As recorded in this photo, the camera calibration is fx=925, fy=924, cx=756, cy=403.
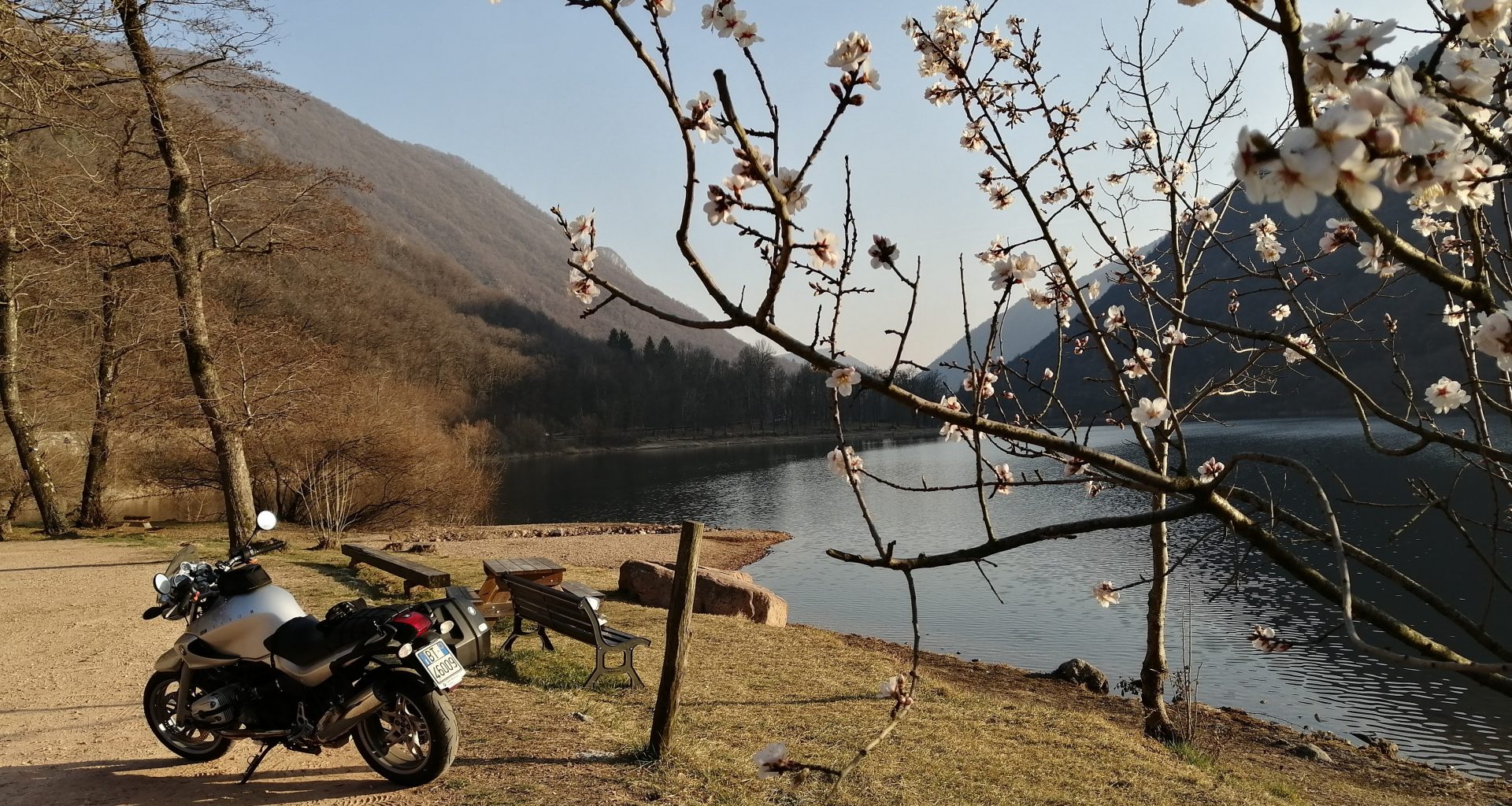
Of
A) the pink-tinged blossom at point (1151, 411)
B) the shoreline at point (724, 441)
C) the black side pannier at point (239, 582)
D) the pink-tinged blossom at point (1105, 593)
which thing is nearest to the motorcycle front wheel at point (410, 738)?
the black side pannier at point (239, 582)

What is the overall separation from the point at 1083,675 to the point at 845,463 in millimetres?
8874

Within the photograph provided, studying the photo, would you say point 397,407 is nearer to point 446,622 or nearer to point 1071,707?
point 1071,707

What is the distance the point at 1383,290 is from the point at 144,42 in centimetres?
1421

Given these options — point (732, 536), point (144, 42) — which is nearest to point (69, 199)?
point (144, 42)

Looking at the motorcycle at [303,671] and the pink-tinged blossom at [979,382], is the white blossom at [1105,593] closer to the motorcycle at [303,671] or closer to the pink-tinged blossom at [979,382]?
the pink-tinged blossom at [979,382]

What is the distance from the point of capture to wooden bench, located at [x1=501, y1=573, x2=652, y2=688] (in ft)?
22.5

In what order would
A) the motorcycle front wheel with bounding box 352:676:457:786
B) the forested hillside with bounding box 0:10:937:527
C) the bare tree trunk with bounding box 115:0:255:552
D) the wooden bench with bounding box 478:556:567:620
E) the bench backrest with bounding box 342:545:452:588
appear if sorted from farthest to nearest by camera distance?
the bare tree trunk with bounding box 115:0:255:552, the forested hillside with bounding box 0:10:937:527, the bench backrest with bounding box 342:545:452:588, the wooden bench with bounding box 478:556:567:620, the motorcycle front wheel with bounding box 352:676:457:786

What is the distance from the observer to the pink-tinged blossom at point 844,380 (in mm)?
2029

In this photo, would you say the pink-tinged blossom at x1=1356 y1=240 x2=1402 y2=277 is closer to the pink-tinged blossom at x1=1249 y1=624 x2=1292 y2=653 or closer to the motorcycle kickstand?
the pink-tinged blossom at x1=1249 y1=624 x2=1292 y2=653

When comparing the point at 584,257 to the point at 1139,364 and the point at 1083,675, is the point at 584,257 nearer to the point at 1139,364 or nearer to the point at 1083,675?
the point at 1139,364

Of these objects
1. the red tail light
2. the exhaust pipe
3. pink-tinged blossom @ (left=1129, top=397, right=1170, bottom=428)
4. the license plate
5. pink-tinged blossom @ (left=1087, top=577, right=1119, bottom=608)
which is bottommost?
the exhaust pipe

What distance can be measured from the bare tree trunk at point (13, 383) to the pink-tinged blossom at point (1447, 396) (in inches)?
665

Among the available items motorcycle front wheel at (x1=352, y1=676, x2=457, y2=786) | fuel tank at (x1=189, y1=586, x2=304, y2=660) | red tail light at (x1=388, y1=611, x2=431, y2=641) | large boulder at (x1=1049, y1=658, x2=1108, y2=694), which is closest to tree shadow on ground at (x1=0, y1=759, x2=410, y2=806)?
motorcycle front wheel at (x1=352, y1=676, x2=457, y2=786)

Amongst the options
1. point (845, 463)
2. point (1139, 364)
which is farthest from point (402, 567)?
point (845, 463)
